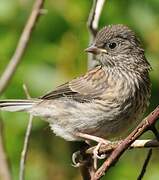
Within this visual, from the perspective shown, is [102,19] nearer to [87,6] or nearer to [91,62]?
[87,6]

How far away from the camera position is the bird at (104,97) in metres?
4.32

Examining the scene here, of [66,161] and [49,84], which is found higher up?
[49,84]

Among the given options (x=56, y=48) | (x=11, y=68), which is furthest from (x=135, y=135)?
(x=56, y=48)

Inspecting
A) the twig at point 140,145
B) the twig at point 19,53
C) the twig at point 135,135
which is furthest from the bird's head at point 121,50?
the twig at point 135,135

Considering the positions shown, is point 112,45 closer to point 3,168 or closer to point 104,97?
point 104,97

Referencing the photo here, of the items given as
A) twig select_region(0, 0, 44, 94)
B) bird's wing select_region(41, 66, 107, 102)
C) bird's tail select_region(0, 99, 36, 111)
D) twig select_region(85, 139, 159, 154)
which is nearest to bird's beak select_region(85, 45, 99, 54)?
bird's wing select_region(41, 66, 107, 102)

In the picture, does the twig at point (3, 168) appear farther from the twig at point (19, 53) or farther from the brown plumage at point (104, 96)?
the brown plumage at point (104, 96)

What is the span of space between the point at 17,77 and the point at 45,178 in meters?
0.84

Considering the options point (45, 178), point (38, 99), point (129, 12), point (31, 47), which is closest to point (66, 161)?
point (45, 178)

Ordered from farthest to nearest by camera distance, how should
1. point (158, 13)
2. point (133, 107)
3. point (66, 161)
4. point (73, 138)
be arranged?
1. point (66, 161)
2. point (158, 13)
3. point (73, 138)
4. point (133, 107)

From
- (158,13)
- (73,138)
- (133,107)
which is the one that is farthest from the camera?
(158,13)

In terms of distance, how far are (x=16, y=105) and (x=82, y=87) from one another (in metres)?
0.52

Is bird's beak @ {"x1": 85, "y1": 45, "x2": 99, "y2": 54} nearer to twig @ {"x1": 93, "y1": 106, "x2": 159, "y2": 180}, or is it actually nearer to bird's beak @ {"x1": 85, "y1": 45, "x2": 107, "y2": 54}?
bird's beak @ {"x1": 85, "y1": 45, "x2": 107, "y2": 54}

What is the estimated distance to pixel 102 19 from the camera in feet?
15.8
